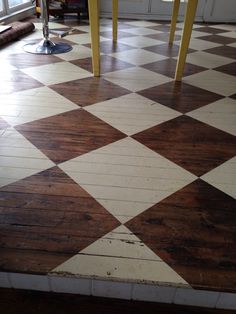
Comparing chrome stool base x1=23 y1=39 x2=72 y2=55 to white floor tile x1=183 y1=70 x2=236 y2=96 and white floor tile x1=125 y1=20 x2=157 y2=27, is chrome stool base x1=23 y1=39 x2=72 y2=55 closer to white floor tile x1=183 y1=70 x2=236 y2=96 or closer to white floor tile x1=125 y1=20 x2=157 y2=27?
white floor tile x1=183 y1=70 x2=236 y2=96

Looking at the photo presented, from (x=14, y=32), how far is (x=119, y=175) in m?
1.99

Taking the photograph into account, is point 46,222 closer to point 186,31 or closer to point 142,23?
point 186,31

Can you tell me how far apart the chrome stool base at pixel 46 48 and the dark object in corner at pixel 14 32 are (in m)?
0.16

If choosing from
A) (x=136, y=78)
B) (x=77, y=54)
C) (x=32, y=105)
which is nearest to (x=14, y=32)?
(x=77, y=54)

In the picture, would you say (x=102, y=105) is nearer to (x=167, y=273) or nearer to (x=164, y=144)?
(x=164, y=144)

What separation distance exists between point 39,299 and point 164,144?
67 centimetres

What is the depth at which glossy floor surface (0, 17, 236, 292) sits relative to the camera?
2.16ft

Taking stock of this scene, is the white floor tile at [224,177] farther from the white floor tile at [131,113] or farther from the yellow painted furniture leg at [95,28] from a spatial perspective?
the yellow painted furniture leg at [95,28]

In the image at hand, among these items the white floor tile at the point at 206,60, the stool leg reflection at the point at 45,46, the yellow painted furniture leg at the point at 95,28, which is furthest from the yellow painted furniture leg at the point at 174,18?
the yellow painted furniture leg at the point at 95,28

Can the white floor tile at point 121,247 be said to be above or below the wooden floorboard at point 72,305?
above

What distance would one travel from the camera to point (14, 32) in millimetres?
2367

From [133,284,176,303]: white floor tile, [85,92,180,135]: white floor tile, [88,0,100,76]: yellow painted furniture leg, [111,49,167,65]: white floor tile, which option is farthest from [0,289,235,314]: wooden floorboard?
[111,49,167,65]: white floor tile

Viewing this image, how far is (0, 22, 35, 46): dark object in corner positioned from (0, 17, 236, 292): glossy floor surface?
53 cm

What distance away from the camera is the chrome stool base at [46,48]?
208 cm
